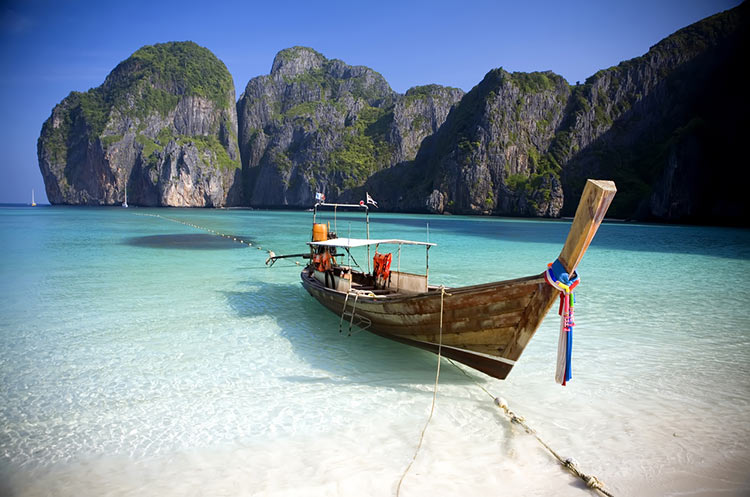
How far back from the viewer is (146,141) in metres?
162

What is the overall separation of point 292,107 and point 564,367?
669 feet

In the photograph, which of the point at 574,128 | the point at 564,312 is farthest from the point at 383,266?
the point at 574,128

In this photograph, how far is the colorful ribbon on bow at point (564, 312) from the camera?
542cm

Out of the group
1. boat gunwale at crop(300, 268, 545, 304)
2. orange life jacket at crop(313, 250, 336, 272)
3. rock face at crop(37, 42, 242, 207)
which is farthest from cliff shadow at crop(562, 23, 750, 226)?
rock face at crop(37, 42, 242, 207)

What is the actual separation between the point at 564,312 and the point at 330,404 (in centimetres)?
369

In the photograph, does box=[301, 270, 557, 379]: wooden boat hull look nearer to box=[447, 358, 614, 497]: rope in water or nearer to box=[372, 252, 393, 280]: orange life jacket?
box=[447, 358, 614, 497]: rope in water

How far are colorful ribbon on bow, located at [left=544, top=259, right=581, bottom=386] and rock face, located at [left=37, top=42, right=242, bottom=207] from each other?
157 m

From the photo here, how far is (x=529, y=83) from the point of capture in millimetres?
116875

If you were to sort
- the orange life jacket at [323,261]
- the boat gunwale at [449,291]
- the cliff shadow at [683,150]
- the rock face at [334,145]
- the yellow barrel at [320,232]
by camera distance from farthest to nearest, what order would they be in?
the rock face at [334,145], the cliff shadow at [683,150], the yellow barrel at [320,232], the orange life jacket at [323,261], the boat gunwale at [449,291]

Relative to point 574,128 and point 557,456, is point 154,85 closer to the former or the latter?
point 574,128

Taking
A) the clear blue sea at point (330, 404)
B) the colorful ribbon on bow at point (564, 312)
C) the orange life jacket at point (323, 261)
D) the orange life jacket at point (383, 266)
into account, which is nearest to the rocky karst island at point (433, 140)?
the clear blue sea at point (330, 404)

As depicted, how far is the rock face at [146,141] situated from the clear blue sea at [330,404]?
494 ft

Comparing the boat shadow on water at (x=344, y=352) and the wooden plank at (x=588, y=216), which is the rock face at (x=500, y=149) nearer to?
the boat shadow on water at (x=344, y=352)

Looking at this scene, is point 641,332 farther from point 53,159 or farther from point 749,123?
point 53,159
